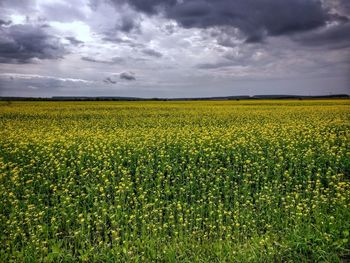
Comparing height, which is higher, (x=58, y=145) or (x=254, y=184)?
(x=58, y=145)

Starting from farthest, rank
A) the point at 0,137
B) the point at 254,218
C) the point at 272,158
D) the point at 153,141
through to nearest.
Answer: the point at 0,137 < the point at 153,141 < the point at 272,158 < the point at 254,218

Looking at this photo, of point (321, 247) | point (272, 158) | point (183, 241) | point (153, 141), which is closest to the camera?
point (321, 247)

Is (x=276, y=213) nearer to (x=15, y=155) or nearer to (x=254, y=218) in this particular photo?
(x=254, y=218)

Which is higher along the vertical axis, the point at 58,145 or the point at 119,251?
the point at 58,145

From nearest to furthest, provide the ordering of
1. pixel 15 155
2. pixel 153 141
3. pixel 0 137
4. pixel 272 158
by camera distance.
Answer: pixel 272 158, pixel 15 155, pixel 153 141, pixel 0 137

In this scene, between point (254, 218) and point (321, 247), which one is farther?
point (254, 218)

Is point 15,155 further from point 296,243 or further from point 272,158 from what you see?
point 296,243

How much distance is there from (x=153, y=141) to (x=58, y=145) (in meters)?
3.96

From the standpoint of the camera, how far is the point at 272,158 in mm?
10359

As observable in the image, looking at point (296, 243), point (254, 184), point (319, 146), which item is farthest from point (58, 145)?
point (319, 146)

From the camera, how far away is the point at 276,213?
6.63m

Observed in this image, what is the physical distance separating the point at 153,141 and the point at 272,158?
16.9ft

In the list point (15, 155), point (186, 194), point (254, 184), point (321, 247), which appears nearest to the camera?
point (321, 247)

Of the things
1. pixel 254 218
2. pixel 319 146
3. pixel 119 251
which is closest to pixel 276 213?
pixel 254 218
